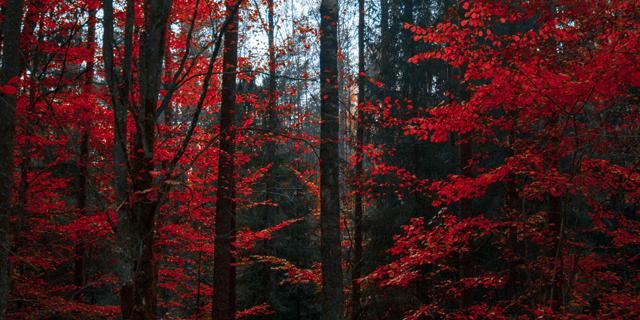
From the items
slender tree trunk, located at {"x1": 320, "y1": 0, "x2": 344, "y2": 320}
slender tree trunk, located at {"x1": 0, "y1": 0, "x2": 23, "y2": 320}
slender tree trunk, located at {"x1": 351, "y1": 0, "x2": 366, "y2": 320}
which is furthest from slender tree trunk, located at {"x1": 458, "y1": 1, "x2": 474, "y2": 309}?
slender tree trunk, located at {"x1": 0, "y1": 0, "x2": 23, "y2": 320}

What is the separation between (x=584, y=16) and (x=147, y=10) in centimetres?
519

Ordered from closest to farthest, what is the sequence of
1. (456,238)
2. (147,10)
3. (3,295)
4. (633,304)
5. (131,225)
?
(131,225) → (147,10) → (3,295) → (633,304) → (456,238)

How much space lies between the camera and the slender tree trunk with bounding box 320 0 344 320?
511cm

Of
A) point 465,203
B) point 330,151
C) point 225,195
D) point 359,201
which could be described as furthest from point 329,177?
point 359,201

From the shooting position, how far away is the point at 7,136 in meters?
4.48

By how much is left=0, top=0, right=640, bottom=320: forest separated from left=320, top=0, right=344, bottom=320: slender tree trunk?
3 cm

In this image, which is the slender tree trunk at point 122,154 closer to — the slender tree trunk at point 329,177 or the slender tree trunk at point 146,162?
the slender tree trunk at point 146,162

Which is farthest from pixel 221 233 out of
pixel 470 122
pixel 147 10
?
pixel 470 122

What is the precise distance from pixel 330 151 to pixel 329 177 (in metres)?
0.37

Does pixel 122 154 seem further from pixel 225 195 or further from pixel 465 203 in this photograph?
pixel 465 203

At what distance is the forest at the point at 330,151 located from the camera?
3.99 metres

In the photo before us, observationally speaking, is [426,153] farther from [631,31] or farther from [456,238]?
[631,31]

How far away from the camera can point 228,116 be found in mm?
7734

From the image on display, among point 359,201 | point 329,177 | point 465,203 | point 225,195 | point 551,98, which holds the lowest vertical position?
point 359,201
